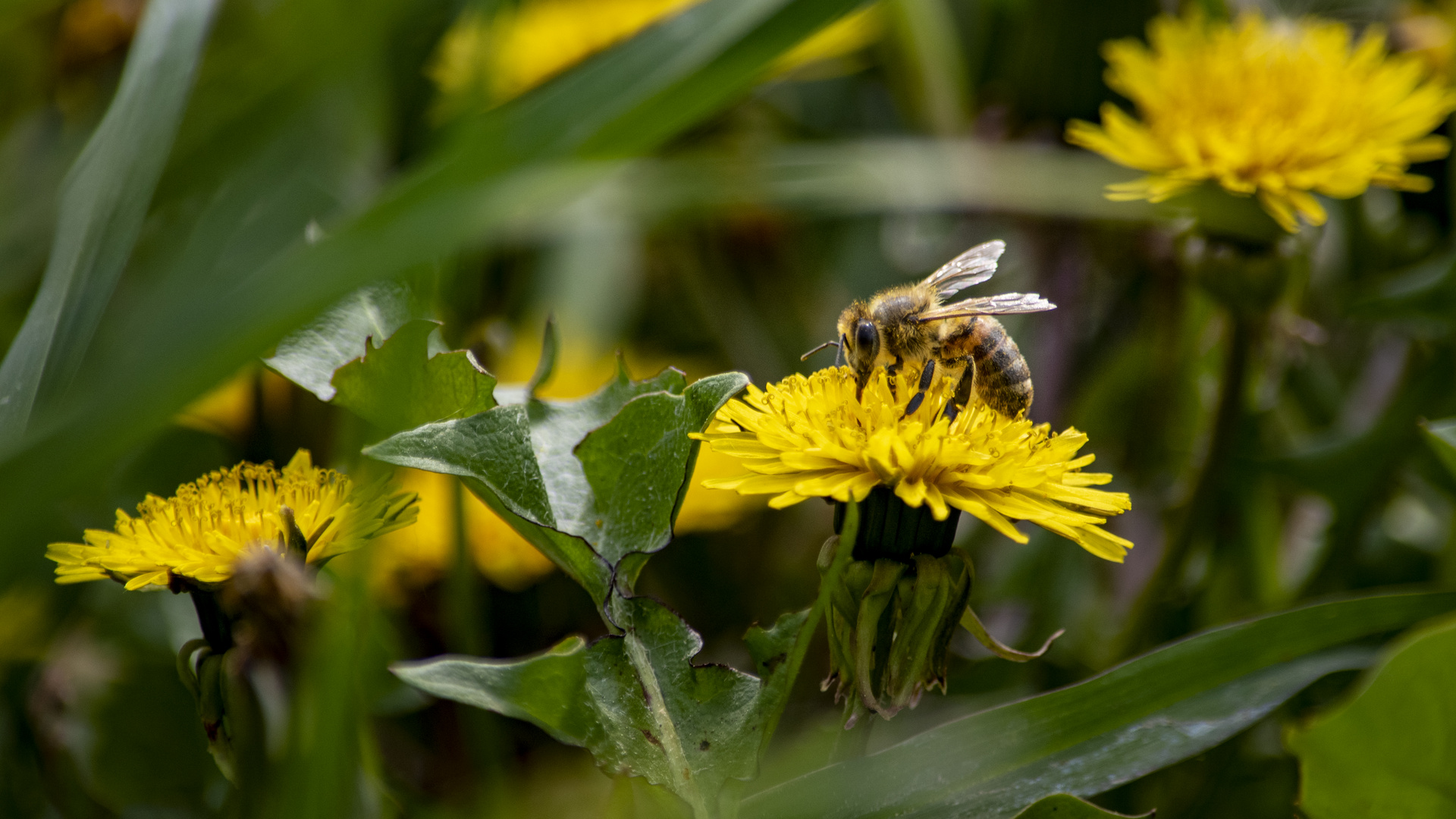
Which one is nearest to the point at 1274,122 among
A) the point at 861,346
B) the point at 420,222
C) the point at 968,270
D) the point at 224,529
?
the point at 968,270

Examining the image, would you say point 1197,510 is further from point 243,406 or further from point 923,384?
point 243,406

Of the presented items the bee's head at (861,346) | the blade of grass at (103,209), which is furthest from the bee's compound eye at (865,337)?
the blade of grass at (103,209)

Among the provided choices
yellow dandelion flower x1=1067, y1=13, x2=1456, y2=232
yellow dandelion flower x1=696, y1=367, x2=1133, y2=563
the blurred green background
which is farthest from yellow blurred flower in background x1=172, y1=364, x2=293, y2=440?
yellow dandelion flower x1=1067, y1=13, x2=1456, y2=232

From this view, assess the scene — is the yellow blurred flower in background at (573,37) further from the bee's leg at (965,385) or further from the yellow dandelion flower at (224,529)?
the yellow dandelion flower at (224,529)

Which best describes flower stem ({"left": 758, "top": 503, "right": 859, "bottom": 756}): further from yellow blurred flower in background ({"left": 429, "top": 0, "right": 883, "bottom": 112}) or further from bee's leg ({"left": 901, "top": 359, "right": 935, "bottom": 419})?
yellow blurred flower in background ({"left": 429, "top": 0, "right": 883, "bottom": 112})

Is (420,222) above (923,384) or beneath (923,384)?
above

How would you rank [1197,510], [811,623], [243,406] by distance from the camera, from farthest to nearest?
[243,406]
[1197,510]
[811,623]

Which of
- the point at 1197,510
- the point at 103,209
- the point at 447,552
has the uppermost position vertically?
the point at 103,209
